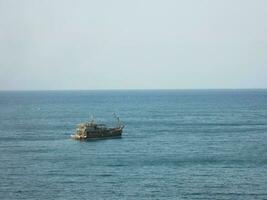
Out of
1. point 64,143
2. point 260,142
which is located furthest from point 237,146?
point 64,143

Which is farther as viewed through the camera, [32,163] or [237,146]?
[237,146]

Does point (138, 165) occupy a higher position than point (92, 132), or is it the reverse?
point (92, 132)

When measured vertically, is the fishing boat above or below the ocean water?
above

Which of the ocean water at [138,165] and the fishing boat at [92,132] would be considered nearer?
the ocean water at [138,165]

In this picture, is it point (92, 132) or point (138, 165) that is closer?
point (138, 165)

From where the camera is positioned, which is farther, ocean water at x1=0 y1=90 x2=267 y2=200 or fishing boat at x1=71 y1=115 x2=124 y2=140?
fishing boat at x1=71 y1=115 x2=124 y2=140

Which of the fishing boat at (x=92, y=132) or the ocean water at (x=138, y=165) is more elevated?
the fishing boat at (x=92, y=132)

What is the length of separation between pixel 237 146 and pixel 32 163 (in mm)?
43044

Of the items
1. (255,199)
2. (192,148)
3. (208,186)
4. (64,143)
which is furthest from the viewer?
(64,143)

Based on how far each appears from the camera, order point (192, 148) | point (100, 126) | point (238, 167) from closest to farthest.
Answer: point (238, 167) → point (192, 148) → point (100, 126)

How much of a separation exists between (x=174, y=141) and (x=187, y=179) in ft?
157

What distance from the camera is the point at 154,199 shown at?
7606cm

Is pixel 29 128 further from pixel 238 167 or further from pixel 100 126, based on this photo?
pixel 238 167

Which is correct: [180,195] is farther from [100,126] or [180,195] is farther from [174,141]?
[100,126]
